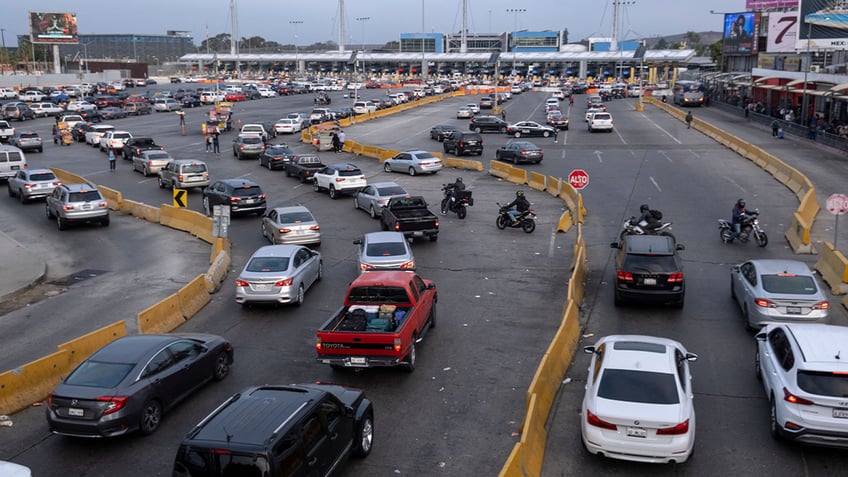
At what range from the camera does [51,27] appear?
460ft

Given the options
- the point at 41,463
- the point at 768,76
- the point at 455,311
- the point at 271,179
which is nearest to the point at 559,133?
the point at 768,76

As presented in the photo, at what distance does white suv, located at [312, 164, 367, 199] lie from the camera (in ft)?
120

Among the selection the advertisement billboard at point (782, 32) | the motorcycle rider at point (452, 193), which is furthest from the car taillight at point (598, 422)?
the advertisement billboard at point (782, 32)

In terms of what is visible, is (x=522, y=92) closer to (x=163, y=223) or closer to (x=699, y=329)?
(x=163, y=223)

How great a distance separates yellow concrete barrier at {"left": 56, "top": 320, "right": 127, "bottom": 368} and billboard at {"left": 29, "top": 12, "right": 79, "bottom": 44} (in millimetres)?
143252

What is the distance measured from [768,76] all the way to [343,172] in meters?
50.1

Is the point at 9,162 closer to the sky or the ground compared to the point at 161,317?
closer to the sky

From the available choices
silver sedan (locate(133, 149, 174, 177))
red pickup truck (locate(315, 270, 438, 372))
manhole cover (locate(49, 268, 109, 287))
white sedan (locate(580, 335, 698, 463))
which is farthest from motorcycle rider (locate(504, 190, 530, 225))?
silver sedan (locate(133, 149, 174, 177))

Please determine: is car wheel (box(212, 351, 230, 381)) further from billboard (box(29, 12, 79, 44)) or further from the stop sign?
billboard (box(29, 12, 79, 44))

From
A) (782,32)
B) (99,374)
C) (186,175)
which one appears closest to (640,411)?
(99,374)

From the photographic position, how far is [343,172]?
121 ft

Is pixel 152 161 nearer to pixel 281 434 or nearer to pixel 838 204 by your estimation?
pixel 838 204

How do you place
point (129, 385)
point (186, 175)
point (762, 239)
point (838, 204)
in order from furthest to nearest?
point (186, 175) → point (762, 239) → point (838, 204) → point (129, 385)

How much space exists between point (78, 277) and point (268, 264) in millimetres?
8218
